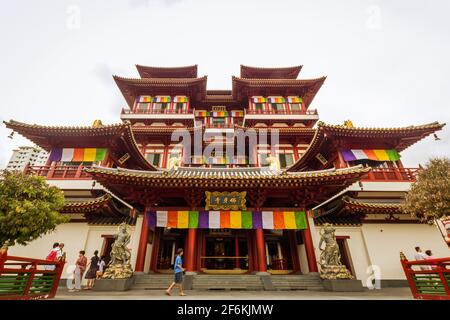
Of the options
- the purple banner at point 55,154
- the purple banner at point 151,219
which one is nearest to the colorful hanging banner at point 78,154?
the purple banner at point 55,154

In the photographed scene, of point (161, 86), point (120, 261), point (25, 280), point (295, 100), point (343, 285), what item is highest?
point (161, 86)

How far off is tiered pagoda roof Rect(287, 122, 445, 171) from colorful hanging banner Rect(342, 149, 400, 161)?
1.22 feet

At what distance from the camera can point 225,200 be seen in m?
10.6

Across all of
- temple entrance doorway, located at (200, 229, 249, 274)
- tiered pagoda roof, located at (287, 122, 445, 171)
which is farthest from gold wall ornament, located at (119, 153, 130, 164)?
tiered pagoda roof, located at (287, 122, 445, 171)

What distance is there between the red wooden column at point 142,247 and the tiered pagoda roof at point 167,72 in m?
20.7

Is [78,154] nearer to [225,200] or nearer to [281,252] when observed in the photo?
[225,200]

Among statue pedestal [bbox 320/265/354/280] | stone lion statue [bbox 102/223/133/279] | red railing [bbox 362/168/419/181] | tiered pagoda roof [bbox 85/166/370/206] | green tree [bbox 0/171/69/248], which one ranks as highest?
red railing [bbox 362/168/419/181]

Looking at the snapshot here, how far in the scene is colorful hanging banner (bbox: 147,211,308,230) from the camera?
408 inches

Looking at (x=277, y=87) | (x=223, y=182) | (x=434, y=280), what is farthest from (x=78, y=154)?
(x=277, y=87)

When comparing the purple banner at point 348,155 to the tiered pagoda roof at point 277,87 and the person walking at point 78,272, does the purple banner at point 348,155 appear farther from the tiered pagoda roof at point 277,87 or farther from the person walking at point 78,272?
the person walking at point 78,272

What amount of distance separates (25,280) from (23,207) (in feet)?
9.20

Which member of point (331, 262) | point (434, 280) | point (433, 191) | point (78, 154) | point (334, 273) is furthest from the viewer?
point (78, 154)

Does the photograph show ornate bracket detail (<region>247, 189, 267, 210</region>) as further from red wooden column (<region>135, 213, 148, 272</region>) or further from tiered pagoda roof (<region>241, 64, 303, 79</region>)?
tiered pagoda roof (<region>241, 64, 303, 79</region>)
